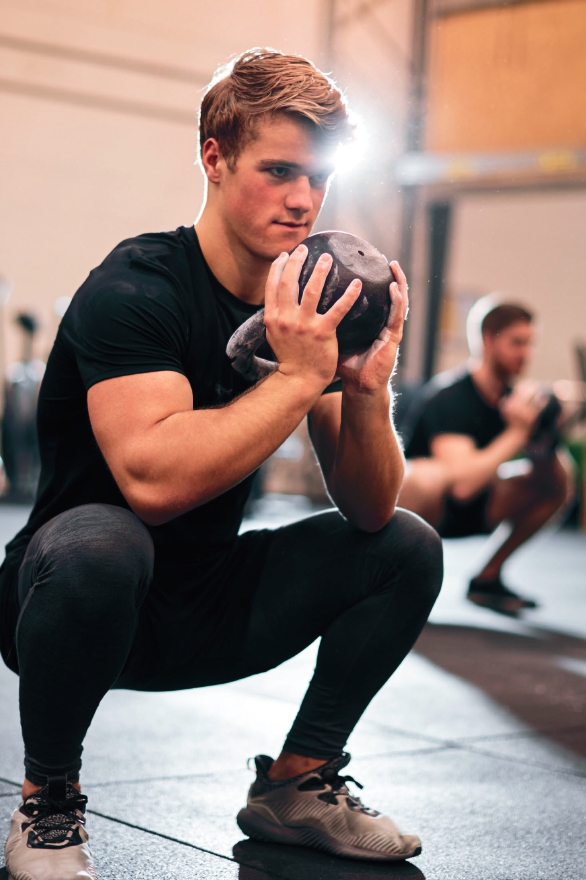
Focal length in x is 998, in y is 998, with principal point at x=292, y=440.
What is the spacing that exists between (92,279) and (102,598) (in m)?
0.37

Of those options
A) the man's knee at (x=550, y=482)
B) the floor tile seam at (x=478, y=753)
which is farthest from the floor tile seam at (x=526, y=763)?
the man's knee at (x=550, y=482)

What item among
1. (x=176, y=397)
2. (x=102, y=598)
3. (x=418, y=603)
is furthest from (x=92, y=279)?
(x=418, y=603)

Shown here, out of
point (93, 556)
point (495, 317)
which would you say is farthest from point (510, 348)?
point (93, 556)

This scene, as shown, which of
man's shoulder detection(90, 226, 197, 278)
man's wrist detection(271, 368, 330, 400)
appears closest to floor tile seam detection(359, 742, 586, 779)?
man's wrist detection(271, 368, 330, 400)

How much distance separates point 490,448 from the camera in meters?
2.88

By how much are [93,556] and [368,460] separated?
37 cm

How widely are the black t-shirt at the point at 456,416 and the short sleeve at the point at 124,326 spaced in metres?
1.89

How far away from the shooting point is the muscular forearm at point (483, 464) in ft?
9.32

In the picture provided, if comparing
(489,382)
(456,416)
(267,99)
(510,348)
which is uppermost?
(267,99)

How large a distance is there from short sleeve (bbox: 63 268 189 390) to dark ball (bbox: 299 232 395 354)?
0.16 metres

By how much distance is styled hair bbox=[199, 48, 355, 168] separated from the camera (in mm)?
Answer: 1164

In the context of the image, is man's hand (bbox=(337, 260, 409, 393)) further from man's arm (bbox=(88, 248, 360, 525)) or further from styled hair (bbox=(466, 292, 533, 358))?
styled hair (bbox=(466, 292, 533, 358))

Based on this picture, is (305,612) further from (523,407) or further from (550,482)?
(550,482)

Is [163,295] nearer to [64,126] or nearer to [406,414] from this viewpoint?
[406,414]
